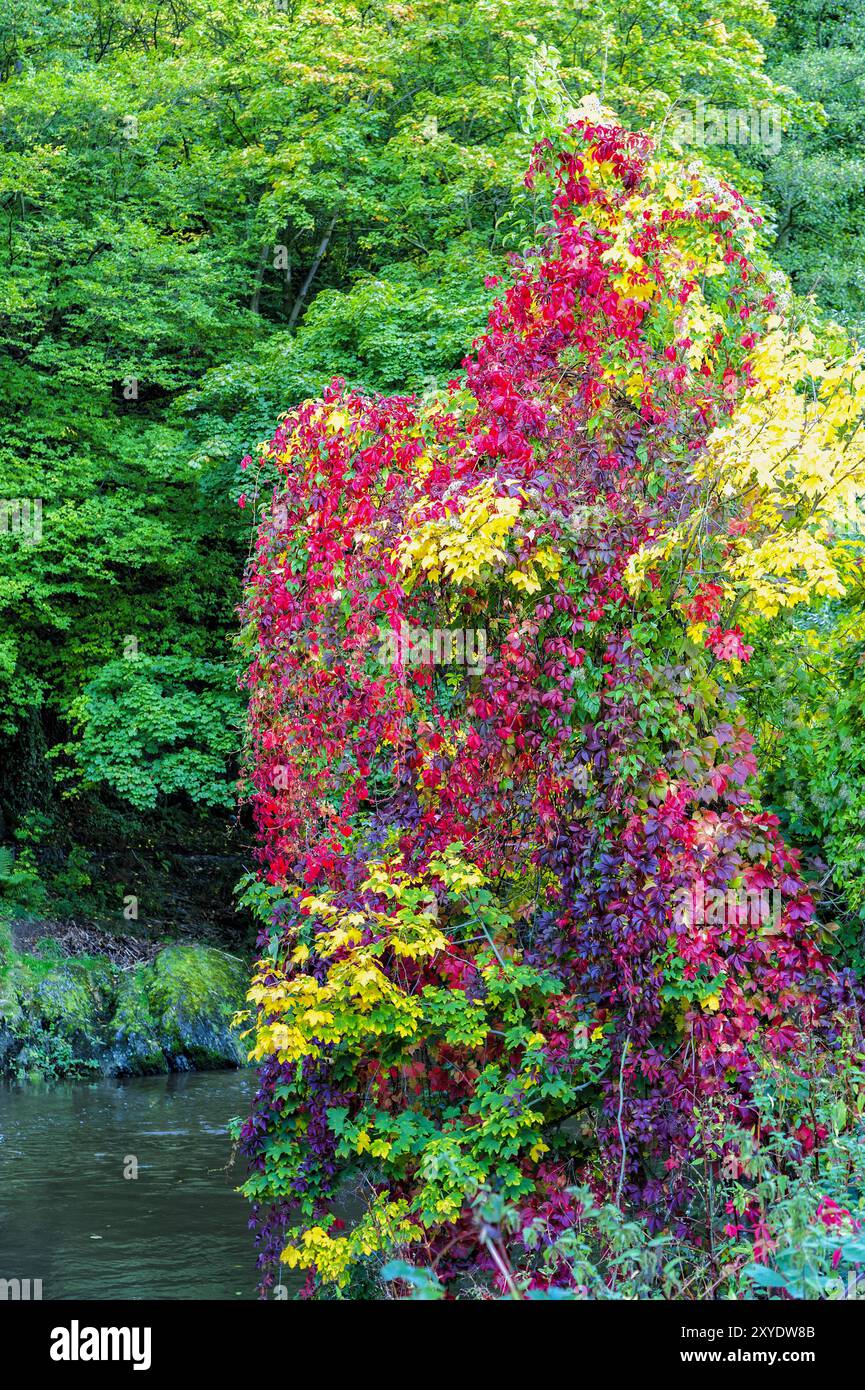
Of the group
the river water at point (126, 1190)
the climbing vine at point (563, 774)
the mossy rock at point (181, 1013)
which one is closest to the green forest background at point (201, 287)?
the mossy rock at point (181, 1013)

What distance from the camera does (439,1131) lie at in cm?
634

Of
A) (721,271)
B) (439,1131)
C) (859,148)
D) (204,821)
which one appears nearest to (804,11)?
(859,148)

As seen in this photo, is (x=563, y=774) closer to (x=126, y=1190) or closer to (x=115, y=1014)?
(x=126, y=1190)

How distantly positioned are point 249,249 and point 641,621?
589 inches

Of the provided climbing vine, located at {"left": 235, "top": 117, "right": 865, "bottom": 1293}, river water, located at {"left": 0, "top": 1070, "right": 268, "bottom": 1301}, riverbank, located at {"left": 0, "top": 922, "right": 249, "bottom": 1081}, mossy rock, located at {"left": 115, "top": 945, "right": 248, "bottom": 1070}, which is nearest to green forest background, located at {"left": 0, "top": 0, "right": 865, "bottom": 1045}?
riverbank, located at {"left": 0, "top": 922, "right": 249, "bottom": 1081}

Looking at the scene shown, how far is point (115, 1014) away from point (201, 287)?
9.53 meters

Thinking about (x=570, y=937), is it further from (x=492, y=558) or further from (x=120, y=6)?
(x=120, y=6)

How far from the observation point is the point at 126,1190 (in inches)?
414

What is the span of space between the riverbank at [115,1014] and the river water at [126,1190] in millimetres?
389

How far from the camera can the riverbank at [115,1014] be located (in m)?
14.9

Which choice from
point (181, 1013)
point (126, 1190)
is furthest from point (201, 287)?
point (126, 1190)

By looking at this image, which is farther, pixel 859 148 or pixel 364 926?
pixel 859 148

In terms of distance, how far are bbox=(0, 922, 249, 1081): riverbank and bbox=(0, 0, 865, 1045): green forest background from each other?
1.47m

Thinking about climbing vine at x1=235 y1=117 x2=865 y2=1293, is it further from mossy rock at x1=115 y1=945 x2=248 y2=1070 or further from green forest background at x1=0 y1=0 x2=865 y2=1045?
mossy rock at x1=115 y1=945 x2=248 y2=1070
